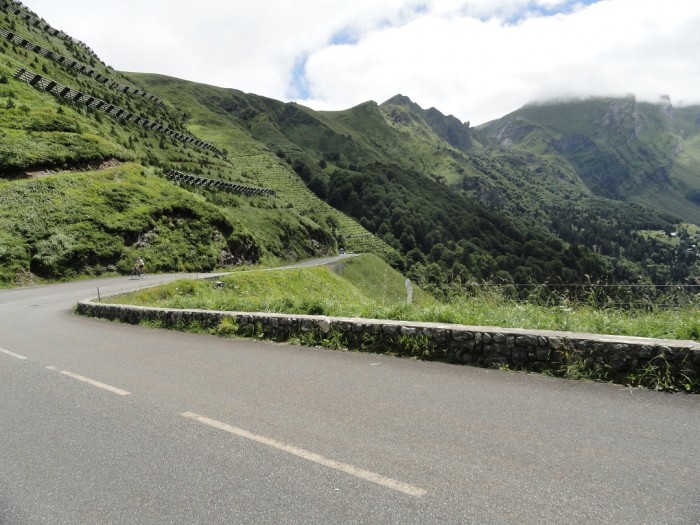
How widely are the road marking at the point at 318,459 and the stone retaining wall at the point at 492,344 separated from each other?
14.8ft

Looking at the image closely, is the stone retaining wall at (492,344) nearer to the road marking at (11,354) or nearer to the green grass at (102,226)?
the road marking at (11,354)

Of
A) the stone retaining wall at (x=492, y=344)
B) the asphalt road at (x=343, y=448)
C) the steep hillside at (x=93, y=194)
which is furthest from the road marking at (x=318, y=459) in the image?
the steep hillside at (x=93, y=194)

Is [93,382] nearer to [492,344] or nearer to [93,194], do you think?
[492,344]

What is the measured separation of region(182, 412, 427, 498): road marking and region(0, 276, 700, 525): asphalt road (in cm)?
2

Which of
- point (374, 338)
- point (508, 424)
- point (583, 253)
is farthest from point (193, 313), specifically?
point (583, 253)

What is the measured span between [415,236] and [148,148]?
121 metres

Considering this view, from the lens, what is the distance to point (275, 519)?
12.5 feet

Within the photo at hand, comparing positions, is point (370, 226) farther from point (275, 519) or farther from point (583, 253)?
point (275, 519)

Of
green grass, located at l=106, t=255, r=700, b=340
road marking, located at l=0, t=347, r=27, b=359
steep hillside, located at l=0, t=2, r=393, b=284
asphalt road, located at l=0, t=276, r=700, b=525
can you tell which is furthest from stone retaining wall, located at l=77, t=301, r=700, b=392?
steep hillside, located at l=0, t=2, r=393, b=284

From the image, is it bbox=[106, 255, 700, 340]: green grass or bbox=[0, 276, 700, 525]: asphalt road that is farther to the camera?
bbox=[106, 255, 700, 340]: green grass

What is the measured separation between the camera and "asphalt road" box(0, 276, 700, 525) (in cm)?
389

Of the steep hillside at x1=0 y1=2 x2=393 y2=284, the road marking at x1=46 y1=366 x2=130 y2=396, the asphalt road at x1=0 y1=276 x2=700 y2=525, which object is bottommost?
the road marking at x1=46 y1=366 x2=130 y2=396

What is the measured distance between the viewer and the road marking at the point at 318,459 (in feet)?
13.6

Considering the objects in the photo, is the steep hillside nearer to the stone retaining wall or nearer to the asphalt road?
the stone retaining wall
